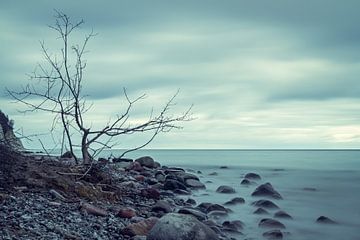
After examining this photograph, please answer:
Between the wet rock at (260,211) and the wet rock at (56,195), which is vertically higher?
the wet rock at (56,195)

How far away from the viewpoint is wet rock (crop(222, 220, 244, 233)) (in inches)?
461

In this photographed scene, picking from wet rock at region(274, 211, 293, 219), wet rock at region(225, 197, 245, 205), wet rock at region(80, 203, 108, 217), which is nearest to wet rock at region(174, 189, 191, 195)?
wet rock at region(225, 197, 245, 205)

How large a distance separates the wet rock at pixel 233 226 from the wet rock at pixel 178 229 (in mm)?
3140

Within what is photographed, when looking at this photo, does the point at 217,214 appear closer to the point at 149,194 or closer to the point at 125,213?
the point at 149,194

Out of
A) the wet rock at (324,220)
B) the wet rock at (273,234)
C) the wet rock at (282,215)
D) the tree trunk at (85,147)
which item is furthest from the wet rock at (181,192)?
the wet rock at (273,234)

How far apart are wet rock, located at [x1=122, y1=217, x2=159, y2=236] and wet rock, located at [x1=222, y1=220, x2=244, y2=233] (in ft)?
10.5

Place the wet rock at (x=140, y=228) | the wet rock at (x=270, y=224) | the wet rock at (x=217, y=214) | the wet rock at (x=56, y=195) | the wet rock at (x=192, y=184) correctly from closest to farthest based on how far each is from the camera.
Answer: the wet rock at (x=140, y=228), the wet rock at (x=56, y=195), the wet rock at (x=270, y=224), the wet rock at (x=217, y=214), the wet rock at (x=192, y=184)

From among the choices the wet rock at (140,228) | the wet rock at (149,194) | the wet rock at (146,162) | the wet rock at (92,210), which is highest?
the wet rock at (146,162)

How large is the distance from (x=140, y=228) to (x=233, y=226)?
412cm

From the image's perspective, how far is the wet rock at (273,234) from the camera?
1141cm

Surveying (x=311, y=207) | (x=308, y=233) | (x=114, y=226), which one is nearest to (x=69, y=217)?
(x=114, y=226)

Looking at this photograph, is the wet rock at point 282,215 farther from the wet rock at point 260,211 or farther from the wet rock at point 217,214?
the wet rock at point 217,214

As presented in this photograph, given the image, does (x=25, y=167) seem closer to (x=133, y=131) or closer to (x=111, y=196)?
→ (x=111, y=196)

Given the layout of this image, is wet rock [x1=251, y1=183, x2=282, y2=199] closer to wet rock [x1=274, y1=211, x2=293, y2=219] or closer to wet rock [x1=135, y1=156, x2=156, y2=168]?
wet rock [x1=274, y1=211, x2=293, y2=219]
